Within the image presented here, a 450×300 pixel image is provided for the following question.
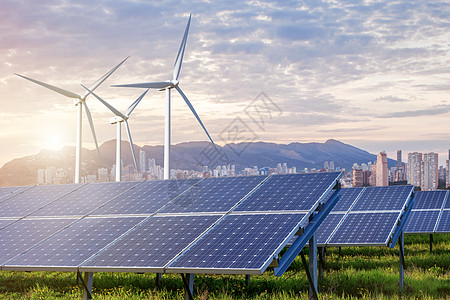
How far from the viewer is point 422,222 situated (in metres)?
36.1

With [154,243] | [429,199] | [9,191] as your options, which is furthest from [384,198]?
[9,191]

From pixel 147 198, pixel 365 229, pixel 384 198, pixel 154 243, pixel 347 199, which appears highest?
pixel 147 198

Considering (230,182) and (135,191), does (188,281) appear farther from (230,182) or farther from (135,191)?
(135,191)

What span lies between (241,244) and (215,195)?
3887mm

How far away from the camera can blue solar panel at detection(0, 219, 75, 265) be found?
17312 millimetres

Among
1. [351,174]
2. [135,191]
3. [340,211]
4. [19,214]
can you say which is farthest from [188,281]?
[351,174]

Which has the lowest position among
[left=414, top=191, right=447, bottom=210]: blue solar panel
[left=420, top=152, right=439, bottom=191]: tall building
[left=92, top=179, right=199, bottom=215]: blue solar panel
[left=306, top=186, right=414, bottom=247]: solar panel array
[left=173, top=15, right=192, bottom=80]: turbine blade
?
[left=420, top=152, right=439, bottom=191]: tall building

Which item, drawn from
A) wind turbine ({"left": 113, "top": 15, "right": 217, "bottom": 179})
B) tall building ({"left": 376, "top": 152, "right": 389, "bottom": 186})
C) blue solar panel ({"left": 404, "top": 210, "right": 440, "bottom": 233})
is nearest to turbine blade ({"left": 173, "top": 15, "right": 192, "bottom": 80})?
wind turbine ({"left": 113, "top": 15, "right": 217, "bottom": 179})

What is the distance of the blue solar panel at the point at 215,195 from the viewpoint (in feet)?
55.4

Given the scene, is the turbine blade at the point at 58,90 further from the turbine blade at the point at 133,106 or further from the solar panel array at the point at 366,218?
the solar panel array at the point at 366,218

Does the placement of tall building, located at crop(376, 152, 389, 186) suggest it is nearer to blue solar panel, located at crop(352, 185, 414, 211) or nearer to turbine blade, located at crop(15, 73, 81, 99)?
turbine blade, located at crop(15, 73, 81, 99)

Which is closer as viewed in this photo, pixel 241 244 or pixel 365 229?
pixel 241 244

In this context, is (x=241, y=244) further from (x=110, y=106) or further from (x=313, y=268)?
(x=110, y=106)

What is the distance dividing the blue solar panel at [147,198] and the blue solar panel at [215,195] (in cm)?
51
